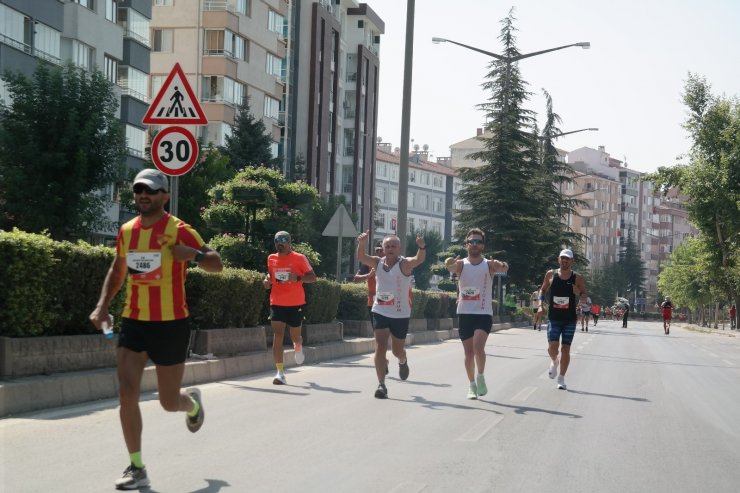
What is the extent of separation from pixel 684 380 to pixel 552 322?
447 centimetres

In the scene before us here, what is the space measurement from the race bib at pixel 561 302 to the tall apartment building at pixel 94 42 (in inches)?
930

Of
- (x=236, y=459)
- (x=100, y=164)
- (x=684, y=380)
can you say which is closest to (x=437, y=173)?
(x=100, y=164)

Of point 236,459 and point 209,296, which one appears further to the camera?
point 209,296

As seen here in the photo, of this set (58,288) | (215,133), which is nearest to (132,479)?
(58,288)

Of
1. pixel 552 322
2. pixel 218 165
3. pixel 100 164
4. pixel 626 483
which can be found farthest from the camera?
pixel 218 165

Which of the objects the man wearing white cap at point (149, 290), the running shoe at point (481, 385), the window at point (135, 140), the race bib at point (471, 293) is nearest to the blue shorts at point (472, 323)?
the race bib at point (471, 293)

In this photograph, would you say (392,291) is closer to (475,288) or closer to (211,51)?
(475,288)

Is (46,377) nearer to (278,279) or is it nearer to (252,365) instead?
(278,279)

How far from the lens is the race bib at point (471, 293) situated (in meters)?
13.8

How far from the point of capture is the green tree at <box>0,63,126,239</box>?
110ft

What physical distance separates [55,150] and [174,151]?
75.3 feet

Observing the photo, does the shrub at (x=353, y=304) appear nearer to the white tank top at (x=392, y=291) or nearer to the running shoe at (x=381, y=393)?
the white tank top at (x=392, y=291)

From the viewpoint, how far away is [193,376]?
14797 mm

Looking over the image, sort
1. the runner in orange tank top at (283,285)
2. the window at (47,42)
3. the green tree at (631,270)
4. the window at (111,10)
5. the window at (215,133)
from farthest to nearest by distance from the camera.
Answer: the green tree at (631,270) < the window at (215,133) < the window at (111,10) < the window at (47,42) < the runner in orange tank top at (283,285)
